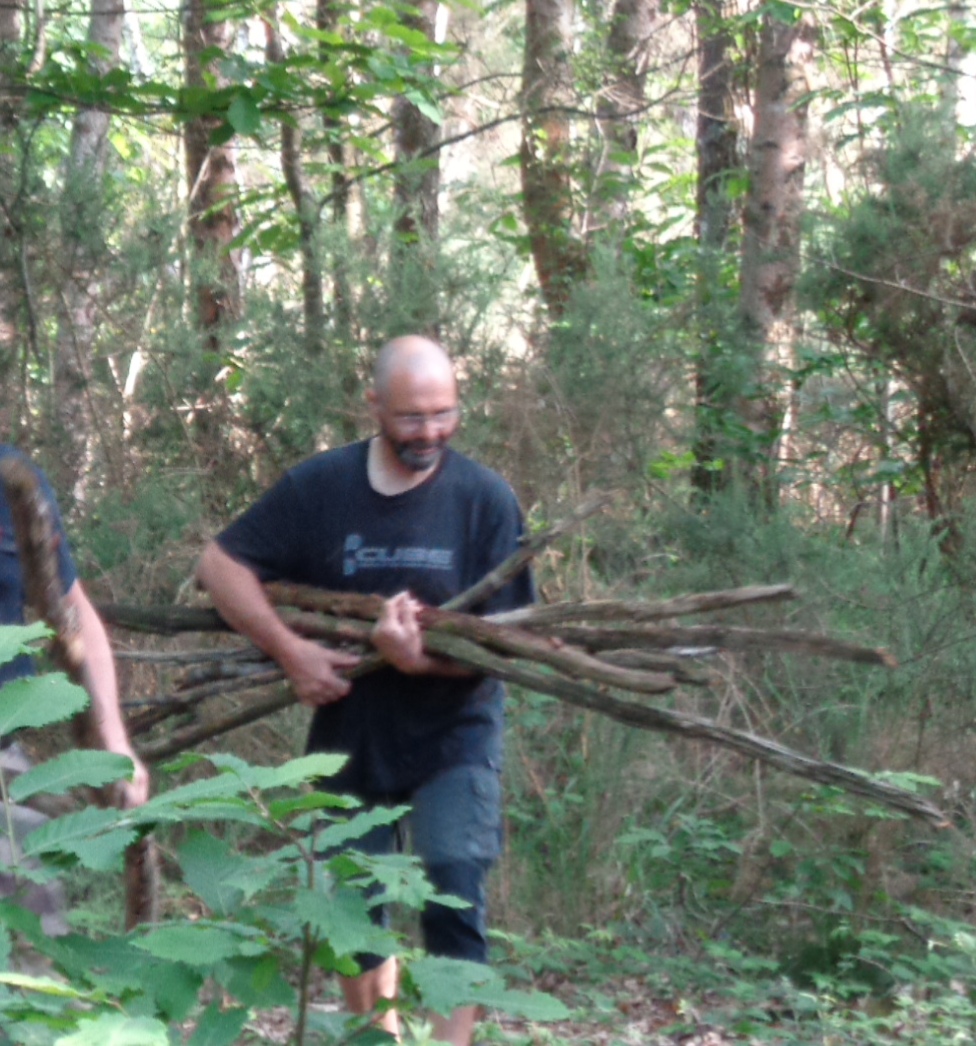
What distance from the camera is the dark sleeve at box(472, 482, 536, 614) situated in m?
4.24

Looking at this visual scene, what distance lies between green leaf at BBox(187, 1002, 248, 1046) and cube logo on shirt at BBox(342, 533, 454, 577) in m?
2.48

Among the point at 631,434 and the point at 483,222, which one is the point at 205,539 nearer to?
the point at 631,434

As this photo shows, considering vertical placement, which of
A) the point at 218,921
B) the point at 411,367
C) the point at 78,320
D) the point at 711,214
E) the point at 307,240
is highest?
the point at 711,214

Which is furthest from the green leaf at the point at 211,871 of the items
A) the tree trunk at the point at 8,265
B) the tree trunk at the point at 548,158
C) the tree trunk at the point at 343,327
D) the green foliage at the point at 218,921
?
the tree trunk at the point at 548,158

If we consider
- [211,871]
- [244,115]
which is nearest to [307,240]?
[244,115]

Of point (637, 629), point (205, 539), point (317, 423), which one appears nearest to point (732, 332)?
point (317, 423)

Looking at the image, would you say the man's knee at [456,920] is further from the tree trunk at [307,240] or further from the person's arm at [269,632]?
the tree trunk at [307,240]

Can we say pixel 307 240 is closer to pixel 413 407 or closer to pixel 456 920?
pixel 413 407

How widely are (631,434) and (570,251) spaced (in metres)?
2.65

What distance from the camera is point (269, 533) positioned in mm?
4293

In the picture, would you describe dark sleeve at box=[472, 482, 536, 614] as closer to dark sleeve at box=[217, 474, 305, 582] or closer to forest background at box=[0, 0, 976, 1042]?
dark sleeve at box=[217, 474, 305, 582]

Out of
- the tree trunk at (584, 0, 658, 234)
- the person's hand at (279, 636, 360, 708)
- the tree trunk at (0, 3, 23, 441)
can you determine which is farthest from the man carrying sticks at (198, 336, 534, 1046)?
the tree trunk at (584, 0, 658, 234)

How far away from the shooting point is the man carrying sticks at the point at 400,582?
4145 mm

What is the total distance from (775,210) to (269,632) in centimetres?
688
